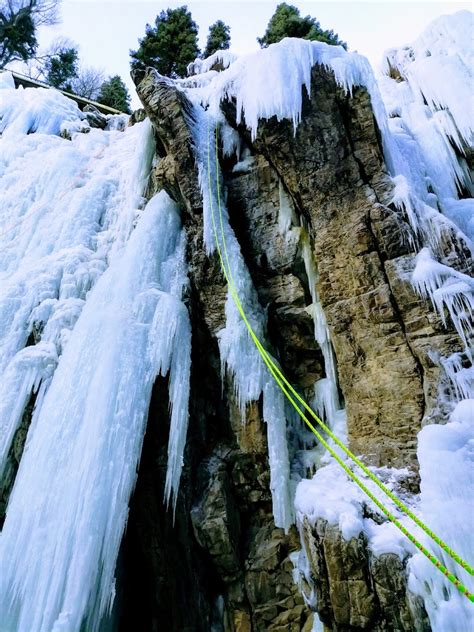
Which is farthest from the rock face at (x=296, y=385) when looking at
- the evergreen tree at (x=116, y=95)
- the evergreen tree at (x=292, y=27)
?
the evergreen tree at (x=116, y=95)

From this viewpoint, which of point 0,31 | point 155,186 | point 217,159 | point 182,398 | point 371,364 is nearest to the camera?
point 371,364

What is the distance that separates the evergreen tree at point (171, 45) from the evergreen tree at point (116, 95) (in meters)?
2.76

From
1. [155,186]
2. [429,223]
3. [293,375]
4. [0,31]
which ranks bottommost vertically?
[293,375]

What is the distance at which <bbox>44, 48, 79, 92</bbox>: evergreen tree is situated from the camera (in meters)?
16.8

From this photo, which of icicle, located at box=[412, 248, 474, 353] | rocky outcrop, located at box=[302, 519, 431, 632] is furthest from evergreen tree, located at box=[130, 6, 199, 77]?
rocky outcrop, located at box=[302, 519, 431, 632]

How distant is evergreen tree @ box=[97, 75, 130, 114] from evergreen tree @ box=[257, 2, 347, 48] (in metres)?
6.67

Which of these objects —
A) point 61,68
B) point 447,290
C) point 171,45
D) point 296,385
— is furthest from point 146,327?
point 61,68

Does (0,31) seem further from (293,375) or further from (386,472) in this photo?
(386,472)

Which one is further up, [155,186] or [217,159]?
[155,186]

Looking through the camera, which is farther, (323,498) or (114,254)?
(114,254)

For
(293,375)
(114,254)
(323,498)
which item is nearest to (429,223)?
(293,375)

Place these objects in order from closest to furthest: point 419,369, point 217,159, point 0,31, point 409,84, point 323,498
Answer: point 323,498
point 419,369
point 217,159
point 409,84
point 0,31

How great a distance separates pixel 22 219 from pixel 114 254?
278 centimetres

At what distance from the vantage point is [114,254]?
6652 millimetres
